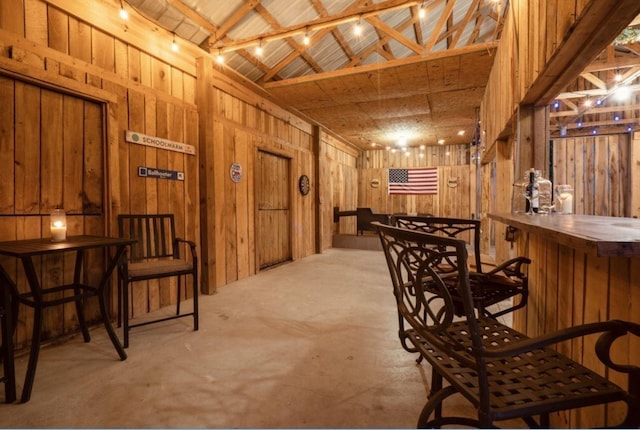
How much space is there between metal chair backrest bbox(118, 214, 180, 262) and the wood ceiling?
6.61 feet

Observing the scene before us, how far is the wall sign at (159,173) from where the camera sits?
9.98 feet

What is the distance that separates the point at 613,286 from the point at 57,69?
361 cm

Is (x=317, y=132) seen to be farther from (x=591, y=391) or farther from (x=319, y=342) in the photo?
(x=591, y=391)

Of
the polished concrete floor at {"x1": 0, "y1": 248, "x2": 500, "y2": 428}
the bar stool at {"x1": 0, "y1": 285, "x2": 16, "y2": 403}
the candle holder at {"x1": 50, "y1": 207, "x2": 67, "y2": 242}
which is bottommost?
the polished concrete floor at {"x1": 0, "y1": 248, "x2": 500, "y2": 428}

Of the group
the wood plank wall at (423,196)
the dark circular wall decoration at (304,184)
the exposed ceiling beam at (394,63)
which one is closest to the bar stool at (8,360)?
the exposed ceiling beam at (394,63)

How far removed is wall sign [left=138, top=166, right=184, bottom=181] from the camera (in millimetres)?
3043

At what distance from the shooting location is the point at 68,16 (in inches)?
97.7

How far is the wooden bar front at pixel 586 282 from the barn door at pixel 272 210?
12.2 ft

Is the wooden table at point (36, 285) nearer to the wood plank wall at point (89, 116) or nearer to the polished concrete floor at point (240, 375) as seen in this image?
the polished concrete floor at point (240, 375)

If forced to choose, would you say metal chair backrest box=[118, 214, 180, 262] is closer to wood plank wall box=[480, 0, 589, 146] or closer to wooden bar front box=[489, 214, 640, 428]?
wooden bar front box=[489, 214, 640, 428]

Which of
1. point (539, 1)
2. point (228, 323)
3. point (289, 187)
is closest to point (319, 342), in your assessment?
point (228, 323)

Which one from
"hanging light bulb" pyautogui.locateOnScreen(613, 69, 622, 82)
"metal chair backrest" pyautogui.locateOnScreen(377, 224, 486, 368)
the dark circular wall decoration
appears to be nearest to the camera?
"metal chair backrest" pyautogui.locateOnScreen(377, 224, 486, 368)

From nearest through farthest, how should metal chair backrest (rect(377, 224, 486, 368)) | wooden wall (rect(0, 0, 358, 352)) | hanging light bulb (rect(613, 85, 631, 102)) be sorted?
metal chair backrest (rect(377, 224, 486, 368)) → wooden wall (rect(0, 0, 358, 352)) → hanging light bulb (rect(613, 85, 631, 102))

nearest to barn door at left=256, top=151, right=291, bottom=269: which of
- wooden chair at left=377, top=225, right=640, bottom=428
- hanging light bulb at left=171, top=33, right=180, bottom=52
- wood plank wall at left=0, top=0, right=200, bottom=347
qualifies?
wood plank wall at left=0, top=0, right=200, bottom=347
